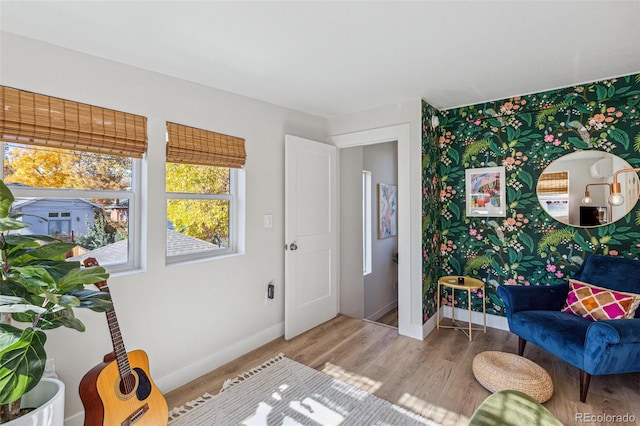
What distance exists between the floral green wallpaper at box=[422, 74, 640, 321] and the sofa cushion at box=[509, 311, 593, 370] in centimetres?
70

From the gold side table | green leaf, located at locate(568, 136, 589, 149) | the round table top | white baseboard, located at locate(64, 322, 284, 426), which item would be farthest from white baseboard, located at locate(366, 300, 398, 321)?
green leaf, located at locate(568, 136, 589, 149)

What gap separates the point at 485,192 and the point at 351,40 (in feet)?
7.34

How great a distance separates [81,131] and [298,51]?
144 centimetres

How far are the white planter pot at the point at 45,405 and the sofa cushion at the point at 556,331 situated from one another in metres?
2.97

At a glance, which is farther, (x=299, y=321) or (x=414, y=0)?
(x=299, y=321)

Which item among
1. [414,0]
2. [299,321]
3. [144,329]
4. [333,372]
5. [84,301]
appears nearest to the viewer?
[84,301]

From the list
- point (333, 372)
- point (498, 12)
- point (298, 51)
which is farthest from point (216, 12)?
point (333, 372)

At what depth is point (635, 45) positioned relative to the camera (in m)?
2.02

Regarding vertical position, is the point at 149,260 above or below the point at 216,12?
below

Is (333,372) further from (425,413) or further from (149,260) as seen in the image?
(149,260)

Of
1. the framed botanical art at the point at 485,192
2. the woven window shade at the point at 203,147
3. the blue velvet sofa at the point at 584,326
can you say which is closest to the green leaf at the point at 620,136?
the framed botanical art at the point at 485,192

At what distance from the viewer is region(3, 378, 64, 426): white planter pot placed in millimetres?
1270

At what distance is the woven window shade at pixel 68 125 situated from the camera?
1662 mm

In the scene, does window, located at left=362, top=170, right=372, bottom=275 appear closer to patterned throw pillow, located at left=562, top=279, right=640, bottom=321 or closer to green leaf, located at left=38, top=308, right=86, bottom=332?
patterned throw pillow, located at left=562, top=279, right=640, bottom=321
